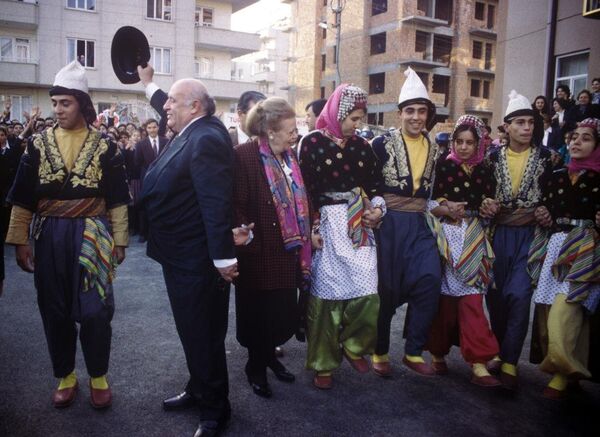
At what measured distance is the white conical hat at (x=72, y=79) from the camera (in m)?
3.46

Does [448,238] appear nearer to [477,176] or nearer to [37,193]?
[477,176]

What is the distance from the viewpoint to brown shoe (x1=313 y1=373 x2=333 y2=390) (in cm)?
386

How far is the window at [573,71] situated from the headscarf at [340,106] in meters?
11.5

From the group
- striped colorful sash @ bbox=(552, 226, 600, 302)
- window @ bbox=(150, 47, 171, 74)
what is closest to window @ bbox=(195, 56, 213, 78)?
window @ bbox=(150, 47, 171, 74)

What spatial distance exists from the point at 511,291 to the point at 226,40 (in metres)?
26.4

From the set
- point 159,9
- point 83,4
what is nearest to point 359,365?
point 83,4

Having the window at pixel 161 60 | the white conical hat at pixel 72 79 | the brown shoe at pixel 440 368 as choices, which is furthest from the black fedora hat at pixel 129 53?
the window at pixel 161 60

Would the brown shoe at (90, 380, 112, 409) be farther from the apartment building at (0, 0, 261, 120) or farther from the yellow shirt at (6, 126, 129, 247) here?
the apartment building at (0, 0, 261, 120)

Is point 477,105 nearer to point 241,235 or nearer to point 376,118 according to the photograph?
point 376,118

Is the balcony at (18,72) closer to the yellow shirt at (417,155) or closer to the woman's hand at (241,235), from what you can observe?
the yellow shirt at (417,155)

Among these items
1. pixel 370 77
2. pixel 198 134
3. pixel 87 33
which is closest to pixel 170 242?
pixel 198 134

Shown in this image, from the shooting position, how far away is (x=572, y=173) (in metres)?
3.89

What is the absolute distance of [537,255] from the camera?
3.95m

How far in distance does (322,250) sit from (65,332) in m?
1.79
